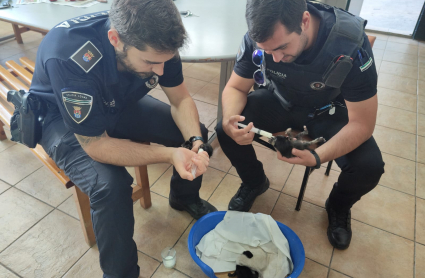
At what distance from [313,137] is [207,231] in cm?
68

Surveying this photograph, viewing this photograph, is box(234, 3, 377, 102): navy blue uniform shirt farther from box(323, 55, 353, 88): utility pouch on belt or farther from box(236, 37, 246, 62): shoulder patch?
box(236, 37, 246, 62): shoulder patch

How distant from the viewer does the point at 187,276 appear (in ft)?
4.42

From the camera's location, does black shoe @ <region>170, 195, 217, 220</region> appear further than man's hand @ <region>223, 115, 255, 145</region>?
Yes

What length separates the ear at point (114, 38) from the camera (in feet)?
3.32

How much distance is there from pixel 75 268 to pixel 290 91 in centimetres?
128

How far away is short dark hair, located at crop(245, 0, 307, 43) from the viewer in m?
0.98

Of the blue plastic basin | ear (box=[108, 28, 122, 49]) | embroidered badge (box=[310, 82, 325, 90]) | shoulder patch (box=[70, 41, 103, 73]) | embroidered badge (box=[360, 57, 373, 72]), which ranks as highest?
ear (box=[108, 28, 122, 49])

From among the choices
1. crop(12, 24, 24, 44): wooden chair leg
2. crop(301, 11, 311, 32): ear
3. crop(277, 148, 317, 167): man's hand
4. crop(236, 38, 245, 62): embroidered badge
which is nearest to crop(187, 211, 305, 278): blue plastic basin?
crop(277, 148, 317, 167): man's hand

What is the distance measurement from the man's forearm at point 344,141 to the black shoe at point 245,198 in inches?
19.6

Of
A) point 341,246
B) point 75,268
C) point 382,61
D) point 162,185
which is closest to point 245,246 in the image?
point 341,246

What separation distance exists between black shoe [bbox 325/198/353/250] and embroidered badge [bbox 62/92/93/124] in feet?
4.19

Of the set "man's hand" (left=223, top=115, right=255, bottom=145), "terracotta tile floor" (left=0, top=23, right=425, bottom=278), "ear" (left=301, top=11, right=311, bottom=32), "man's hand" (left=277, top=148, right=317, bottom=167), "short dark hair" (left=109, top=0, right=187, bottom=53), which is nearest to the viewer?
"short dark hair" (left=109, top=0, right=187, bottom=53)

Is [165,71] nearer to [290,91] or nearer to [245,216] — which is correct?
[290,91]

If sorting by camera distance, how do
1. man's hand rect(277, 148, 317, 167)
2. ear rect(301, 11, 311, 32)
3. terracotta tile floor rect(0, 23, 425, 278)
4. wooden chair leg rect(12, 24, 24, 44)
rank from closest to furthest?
ear rect(301, 11, 311, 32)
man's hand rect(277, 148, 317, 167)
terracotta tile floor rect(0, 23, 425, 278)
wooden chair leg rect(12, 24, 24, 44)
